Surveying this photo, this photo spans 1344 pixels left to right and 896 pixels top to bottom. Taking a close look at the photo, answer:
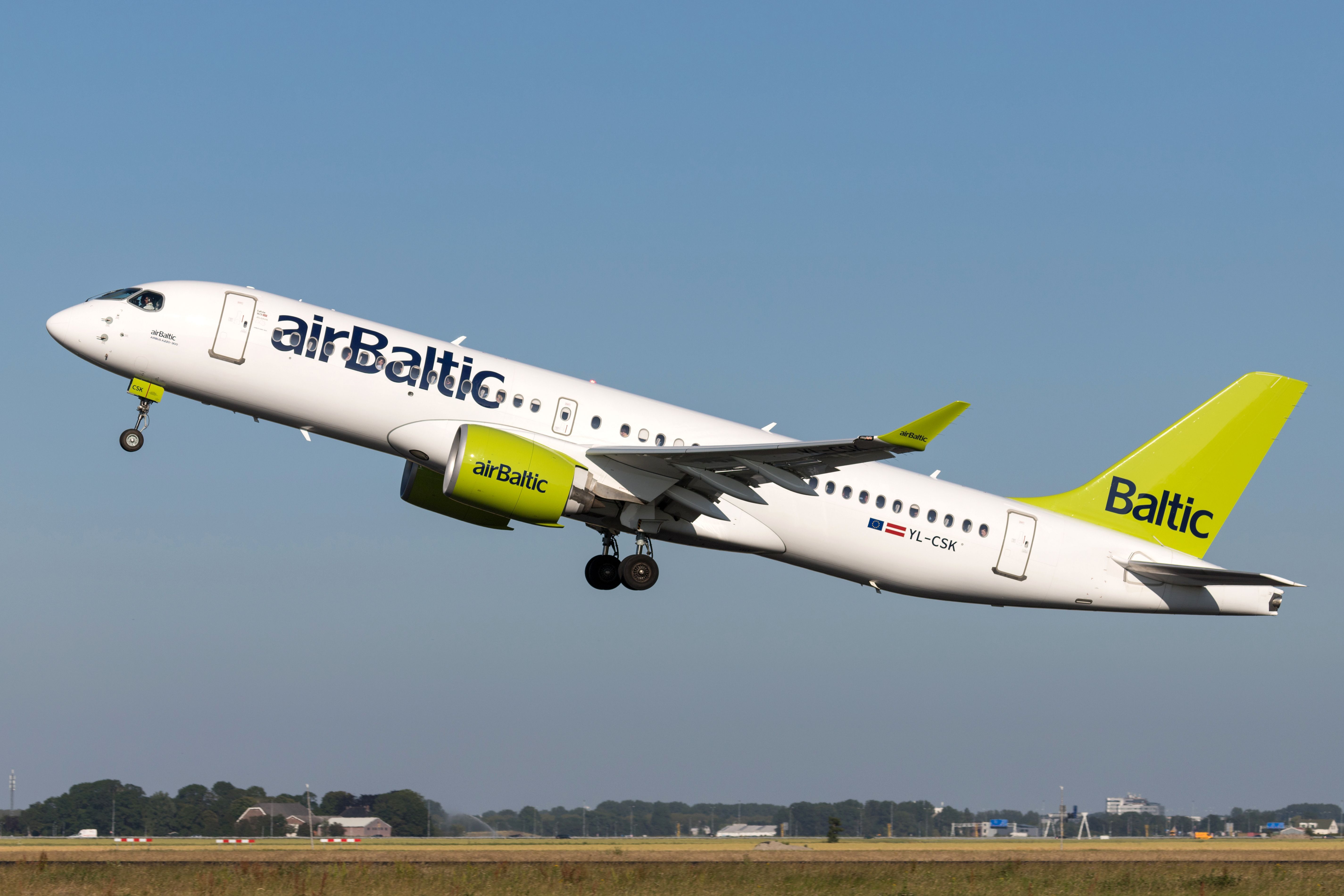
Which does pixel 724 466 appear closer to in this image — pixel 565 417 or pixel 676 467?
pixel 676 467

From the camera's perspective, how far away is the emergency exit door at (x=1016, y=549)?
3331 cm

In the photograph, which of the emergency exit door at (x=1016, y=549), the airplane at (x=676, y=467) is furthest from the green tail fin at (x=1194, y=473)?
the emergency exit door at (x=1016, y=549)

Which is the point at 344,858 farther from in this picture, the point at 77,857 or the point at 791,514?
the point at 791,514

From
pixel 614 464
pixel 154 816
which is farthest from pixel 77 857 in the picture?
pixel 154 816

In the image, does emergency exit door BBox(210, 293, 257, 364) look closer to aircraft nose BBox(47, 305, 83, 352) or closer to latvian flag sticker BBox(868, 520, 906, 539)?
aircraft nose BBox(47, 305, 83, 352)

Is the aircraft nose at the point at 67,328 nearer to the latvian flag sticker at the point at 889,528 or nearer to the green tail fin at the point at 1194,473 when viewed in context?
the latvian flag sticker at the point at 889,528

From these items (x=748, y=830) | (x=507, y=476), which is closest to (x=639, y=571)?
(x=507, y=476)

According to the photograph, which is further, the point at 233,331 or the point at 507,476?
the point at 233,331

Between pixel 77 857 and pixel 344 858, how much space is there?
5593 millimetres

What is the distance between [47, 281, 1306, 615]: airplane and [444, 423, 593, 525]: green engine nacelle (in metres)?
0.04

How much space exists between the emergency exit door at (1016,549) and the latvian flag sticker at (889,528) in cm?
290

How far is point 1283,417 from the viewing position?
118ft

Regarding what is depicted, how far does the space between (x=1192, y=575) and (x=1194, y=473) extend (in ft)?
11.3

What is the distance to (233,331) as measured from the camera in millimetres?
29375
